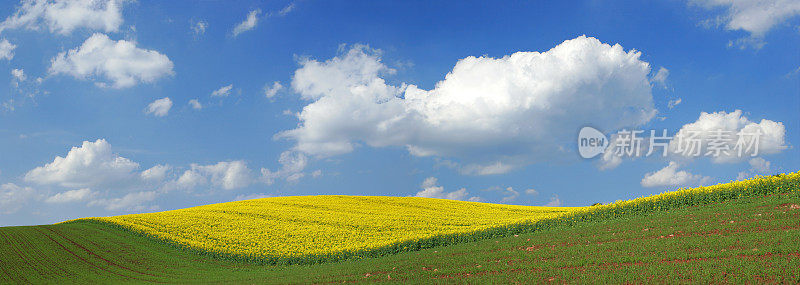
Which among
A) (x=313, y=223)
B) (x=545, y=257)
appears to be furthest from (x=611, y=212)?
(x=313, y=223)

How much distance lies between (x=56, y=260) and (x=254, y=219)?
47.1 feet

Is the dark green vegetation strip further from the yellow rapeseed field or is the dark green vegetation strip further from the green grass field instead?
the green grass field

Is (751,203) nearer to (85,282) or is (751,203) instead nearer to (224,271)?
(224,271)

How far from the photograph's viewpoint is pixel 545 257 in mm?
18781

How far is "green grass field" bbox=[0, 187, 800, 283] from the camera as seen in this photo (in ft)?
47.7

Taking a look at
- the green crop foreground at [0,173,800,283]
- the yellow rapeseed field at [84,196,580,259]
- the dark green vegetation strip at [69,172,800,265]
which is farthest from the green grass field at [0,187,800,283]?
the yellow rapeseed field at [84,196,580,259]

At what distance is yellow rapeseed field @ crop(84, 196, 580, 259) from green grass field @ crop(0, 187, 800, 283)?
2032 millimetres

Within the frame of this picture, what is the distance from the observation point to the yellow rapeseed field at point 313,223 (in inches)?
1200

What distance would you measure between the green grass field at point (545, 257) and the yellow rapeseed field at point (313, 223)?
203 cm

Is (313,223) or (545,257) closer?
(545,257)

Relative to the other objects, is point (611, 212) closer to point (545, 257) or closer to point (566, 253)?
point (566, 253)

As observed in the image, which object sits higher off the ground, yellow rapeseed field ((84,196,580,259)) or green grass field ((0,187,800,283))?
yellow rapeseed field ((84,196,580,259))

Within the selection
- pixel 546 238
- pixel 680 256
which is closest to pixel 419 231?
pixel 546 238

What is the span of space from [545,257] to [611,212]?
1065 cm
